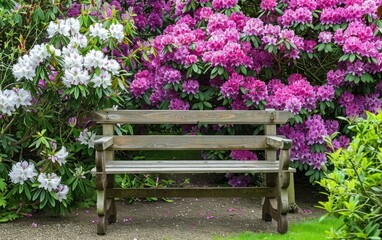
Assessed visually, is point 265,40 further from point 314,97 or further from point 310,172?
point 310,172

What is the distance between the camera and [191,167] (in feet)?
16.7

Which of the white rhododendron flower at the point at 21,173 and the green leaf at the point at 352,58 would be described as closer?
the white rhododendron flower at the point at 21,173

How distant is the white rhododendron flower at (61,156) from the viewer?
5.10 meters

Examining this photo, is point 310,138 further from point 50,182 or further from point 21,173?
point 21,173

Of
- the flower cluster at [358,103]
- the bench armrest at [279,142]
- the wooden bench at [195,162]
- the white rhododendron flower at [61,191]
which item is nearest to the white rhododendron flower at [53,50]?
the wooden bench at [195,162]

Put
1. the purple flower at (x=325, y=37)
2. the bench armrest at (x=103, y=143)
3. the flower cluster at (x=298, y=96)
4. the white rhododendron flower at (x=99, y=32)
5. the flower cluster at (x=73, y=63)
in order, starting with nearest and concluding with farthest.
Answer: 1. the bench armrest at (x=103, y=143)
2. the flower cluster at (x=73, y=63)
3. the white rhododendron flower at (x=99, y=32)
4. the flower cluster at (x=298, y=96)
5. the purple flower at (x=325, y=37)

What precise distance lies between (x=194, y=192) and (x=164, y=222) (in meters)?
0.49

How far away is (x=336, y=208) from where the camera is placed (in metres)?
2.88

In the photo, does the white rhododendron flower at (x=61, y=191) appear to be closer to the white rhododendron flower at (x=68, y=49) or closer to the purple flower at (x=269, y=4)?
the white rhododendron flower at (x=68, y=49)

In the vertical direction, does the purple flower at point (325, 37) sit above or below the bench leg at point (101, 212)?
above

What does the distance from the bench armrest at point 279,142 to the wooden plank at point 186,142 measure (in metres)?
0.15

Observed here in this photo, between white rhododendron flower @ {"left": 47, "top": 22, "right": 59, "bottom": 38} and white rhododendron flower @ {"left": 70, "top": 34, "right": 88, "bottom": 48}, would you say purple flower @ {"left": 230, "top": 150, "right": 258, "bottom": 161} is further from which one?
white rhododendron flower @ {"left": 47, "top": 22, "right": 59, "bottom": 38}

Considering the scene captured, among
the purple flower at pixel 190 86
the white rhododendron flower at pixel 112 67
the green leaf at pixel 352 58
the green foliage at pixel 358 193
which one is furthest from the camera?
the purple flower at pixel 190 86

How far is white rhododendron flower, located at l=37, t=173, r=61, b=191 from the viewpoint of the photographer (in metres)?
5.05
